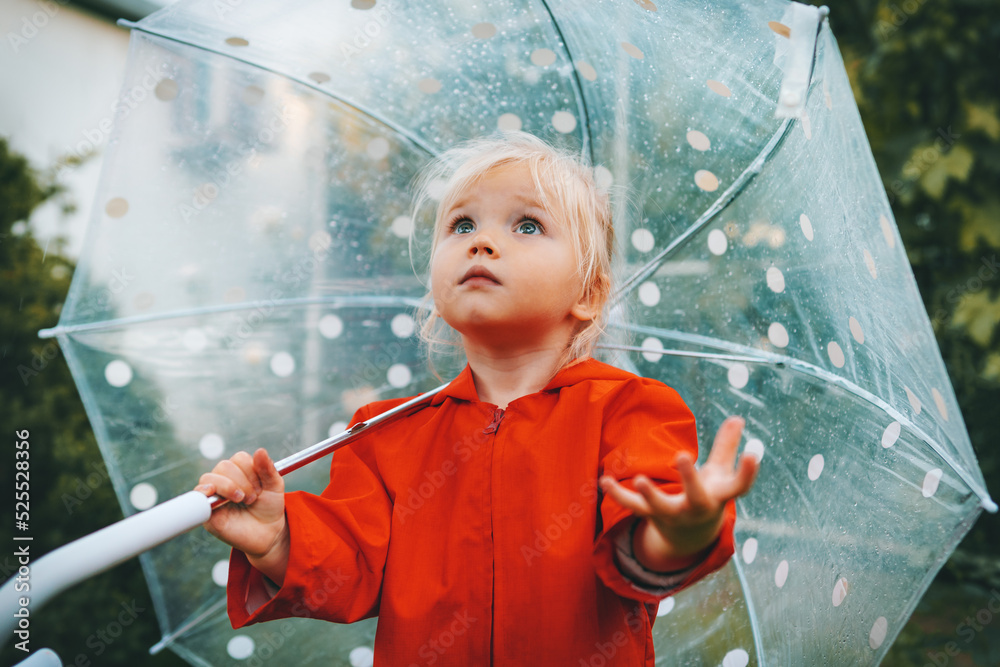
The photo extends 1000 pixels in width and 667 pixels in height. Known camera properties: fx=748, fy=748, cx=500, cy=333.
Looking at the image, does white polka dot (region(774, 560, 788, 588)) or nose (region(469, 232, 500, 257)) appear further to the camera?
white polka dot (region(774, 560, 788, 588))

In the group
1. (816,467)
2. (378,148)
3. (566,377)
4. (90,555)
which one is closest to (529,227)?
(566,377)

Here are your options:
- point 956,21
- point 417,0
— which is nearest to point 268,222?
point 417,0

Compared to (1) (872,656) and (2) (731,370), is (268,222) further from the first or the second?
(1) (872,656)

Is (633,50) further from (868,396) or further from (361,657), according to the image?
(361,657)

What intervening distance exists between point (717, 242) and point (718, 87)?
0.30m

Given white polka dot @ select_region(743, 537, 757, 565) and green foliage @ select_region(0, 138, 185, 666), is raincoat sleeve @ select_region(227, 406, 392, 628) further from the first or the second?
green foliage @ select_region(0, 138, 185, 666)

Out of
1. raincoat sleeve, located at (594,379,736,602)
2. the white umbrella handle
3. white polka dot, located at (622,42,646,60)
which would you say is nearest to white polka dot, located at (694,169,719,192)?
white polka dot, located at (622,42,646,60)

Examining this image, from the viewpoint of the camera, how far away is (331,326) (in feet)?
5.93

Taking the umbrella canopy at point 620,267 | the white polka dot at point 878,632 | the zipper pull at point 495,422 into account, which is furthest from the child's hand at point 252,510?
the white polka dot at point 878,632

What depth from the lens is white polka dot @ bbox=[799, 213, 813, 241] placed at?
4.45 feet

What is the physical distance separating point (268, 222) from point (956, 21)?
270 cm

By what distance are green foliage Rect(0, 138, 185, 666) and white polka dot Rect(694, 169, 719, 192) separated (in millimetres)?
1949

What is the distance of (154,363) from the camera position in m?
1.70

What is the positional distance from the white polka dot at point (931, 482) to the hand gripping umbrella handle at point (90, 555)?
1245 millimetres
